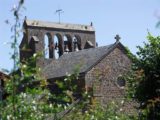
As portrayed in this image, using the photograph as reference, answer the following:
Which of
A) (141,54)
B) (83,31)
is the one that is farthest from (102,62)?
(141,54)

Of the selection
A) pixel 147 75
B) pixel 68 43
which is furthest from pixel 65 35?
pixel 147 75

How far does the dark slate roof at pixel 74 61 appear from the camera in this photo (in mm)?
42750

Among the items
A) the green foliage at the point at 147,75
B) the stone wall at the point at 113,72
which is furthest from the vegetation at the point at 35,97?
the stone wall at the point at 113,72

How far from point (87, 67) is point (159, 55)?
987 inches

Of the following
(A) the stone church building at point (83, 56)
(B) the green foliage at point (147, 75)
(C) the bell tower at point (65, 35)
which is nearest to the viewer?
(B) the green foliage at point (147, 75)

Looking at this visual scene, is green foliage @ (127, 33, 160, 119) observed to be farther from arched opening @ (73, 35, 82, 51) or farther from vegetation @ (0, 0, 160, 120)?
arched opening @ (73, 35, 82, 51)

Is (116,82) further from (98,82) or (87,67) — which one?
(98,82)

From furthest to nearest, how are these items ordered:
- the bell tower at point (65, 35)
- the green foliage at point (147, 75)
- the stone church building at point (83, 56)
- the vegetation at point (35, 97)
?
the bell tower at point (65, 35)
the stone church building at point (83, 56)
the green foliage at point (147, 75)
the vegetation at point (35, 97)

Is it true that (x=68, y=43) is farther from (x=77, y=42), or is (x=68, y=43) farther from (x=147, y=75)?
(x=147, y=75)

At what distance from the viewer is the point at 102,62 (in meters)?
42.4

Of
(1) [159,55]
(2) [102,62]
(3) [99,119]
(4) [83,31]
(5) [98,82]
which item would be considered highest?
(4) [83,31]

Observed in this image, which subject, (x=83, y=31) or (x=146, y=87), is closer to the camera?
(x=146, y=87)

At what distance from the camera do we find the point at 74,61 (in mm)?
46219

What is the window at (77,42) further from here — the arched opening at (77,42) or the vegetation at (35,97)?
the vegetation at (35,97)
